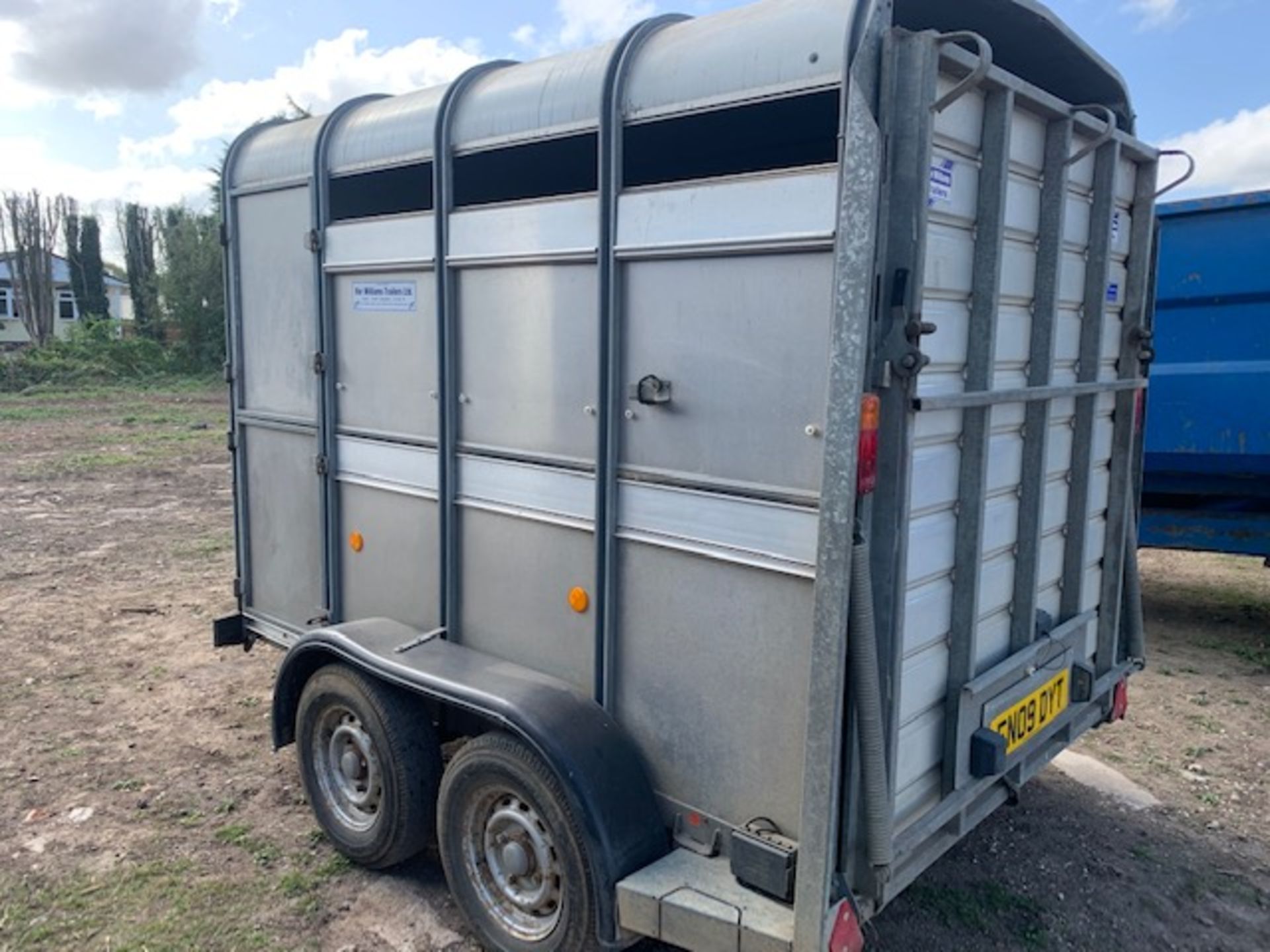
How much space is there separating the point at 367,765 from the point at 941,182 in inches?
110

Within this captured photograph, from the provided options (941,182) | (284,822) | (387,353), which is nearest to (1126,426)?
(941,182)

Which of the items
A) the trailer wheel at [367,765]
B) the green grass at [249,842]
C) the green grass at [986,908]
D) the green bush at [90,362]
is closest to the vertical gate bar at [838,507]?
the green grass at [986,908]

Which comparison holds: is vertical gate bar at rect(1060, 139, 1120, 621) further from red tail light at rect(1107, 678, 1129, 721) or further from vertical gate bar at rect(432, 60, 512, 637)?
vertical gate bar at rect(432, 60, 512, 637)

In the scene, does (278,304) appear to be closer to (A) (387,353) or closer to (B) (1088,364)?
(A) (387,353)

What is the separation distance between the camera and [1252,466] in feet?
20.4

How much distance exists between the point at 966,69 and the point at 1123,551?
6.77 ft

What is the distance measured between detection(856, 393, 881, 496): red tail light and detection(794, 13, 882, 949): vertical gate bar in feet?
0.10

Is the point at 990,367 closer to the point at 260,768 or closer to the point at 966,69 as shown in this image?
the point at 966,69

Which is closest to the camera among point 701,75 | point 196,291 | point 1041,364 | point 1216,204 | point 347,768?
point 701,75

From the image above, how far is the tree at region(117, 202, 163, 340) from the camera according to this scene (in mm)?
34656

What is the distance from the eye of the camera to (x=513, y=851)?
305cm

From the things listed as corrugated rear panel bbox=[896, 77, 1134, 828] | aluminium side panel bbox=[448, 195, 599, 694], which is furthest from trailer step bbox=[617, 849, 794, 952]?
aluminium side panel bbox=[448, 195, 599, 694]

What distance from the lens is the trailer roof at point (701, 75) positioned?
2.46m

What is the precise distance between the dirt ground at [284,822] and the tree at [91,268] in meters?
39.0
